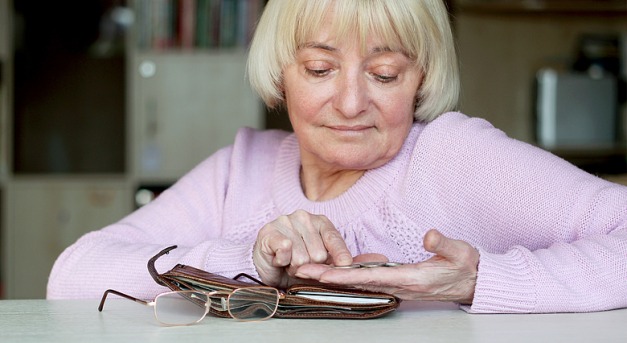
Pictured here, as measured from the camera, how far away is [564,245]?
136 centimetres

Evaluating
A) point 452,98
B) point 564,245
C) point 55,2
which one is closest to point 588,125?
point 55,2

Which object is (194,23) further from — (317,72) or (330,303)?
(330,303)

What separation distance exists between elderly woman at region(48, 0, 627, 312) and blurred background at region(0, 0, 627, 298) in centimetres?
167

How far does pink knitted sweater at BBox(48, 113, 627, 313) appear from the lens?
129 centimetres

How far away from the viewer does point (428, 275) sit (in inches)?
49.0

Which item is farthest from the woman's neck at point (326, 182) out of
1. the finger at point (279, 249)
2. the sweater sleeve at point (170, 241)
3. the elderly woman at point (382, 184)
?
the finger at point (279, 249)

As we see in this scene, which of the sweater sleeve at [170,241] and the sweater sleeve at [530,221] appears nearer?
the sweater sleeve at [530,221]

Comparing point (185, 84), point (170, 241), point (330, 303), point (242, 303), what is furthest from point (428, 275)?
point (185, 84)

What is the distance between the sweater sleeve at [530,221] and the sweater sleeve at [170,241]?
37 cm

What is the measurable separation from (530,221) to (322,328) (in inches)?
20.3

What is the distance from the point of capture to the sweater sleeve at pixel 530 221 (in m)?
1.26

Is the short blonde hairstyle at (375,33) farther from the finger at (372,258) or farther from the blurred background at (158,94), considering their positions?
the blurred background at (158,94)

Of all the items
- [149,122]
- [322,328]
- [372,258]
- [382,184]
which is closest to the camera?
[322,328]

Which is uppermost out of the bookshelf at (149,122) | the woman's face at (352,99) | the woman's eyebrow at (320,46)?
the woman's eyebrow at (320,46)
